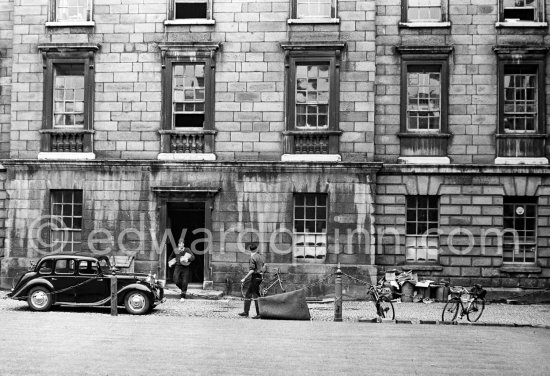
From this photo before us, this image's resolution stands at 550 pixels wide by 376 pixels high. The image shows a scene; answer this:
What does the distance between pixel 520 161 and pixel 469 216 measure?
2.25 metres

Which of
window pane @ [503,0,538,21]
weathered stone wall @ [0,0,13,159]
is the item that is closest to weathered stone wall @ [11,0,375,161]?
weathered stone wall @ [0,0,13,159]

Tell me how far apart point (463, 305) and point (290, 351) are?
23.4 ft

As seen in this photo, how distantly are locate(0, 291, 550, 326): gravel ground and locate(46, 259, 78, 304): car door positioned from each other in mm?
538

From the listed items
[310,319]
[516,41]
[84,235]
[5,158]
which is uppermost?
[516,41]

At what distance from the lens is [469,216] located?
2297 cm

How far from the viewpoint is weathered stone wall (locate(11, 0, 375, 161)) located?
2283 centimetres

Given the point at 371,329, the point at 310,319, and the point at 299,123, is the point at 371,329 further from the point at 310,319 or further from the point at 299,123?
the point at 299,123

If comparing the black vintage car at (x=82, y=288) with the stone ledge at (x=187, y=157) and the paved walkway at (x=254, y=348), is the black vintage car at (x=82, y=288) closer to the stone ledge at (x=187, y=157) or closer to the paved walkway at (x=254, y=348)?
the paved walkway at (x=254, y=348)

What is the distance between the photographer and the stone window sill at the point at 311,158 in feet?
74.1

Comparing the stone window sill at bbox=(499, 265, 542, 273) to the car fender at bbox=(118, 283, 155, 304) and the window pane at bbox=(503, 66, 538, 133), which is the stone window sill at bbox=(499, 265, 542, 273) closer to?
the window pane at bbox=(503, 66, 538, 133)

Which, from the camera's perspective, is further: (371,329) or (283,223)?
(283,223)

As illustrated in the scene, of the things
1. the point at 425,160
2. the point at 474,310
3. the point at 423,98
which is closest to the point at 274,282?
the point at 425,160

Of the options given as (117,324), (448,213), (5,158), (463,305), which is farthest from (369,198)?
(5,158)

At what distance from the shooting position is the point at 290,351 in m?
12.6
